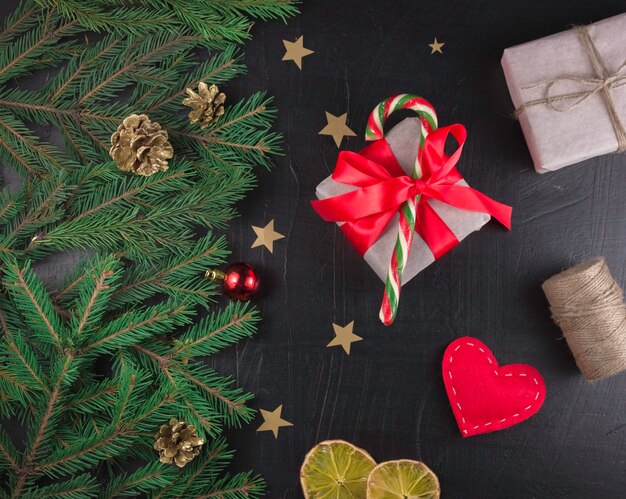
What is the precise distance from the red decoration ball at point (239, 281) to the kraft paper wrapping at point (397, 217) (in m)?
0.23

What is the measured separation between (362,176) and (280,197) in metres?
0.24

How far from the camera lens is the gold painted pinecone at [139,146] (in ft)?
3.89

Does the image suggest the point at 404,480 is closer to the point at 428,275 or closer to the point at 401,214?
the point at 428,275

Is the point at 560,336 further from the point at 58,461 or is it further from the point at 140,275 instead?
the point at 58,461

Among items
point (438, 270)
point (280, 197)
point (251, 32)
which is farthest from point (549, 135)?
point (251, 32)

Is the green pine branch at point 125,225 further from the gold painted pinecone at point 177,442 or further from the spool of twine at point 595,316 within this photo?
the spool of twine at point 595,316

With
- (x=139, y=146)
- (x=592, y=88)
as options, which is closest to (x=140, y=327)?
(x=139, y=146)

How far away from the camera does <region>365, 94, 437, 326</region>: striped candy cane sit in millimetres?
1180

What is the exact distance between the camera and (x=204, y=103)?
1244mm

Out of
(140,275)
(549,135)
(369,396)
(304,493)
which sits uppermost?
(549,135)

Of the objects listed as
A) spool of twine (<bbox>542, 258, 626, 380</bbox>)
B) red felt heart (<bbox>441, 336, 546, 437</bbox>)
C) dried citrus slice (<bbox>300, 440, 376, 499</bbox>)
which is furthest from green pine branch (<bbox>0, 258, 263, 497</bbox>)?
spool of twine (<bbox>542, 258, 626, 380</bbox>)

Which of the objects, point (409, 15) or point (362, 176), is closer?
point (362, 176)

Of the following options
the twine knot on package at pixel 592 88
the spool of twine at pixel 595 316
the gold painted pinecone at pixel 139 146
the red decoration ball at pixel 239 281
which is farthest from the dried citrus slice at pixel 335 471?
the twine knot on package at pixel 592 88

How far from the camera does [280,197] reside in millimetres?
1353
